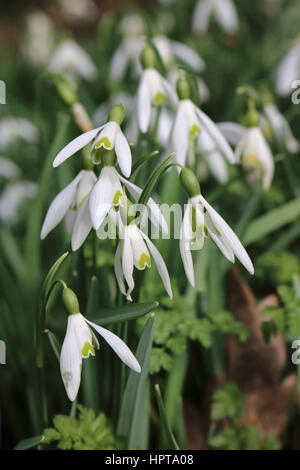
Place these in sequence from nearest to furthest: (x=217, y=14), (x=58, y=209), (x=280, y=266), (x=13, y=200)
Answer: (x=58, y=209) < (x=280, y=266) < (x=13, y=200) < (x=217, y=14)

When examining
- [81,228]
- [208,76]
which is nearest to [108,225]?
[81,228]

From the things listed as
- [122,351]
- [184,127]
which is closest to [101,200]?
[122,351]

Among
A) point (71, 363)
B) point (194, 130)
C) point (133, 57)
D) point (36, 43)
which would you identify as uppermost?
point (36, 43)

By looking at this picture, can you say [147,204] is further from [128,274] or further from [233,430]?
[233,430]

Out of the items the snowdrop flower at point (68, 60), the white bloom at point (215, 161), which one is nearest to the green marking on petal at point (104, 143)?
the white bloom at point (215, 161)

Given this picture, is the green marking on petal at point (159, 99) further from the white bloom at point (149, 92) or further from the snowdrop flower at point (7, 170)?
the snowdrop flower at point (7, 170)

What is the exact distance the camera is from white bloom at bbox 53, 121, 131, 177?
31.4 inches

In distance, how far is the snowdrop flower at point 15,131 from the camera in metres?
1.79

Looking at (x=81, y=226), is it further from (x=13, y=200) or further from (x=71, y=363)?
(x=13, y=200)

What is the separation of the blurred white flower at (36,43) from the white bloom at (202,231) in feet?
6.69

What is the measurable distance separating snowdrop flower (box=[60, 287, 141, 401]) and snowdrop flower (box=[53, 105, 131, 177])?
192 millimetres

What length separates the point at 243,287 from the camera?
121 cm

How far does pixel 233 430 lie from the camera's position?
42.4 inches

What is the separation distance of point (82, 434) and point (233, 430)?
304mm
